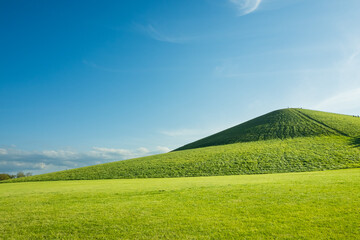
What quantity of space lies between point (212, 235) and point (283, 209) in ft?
16.8

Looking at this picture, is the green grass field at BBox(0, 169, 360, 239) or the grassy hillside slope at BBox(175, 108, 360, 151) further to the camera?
the grassy hillside slope at BBox(175, 108, 360, 151)

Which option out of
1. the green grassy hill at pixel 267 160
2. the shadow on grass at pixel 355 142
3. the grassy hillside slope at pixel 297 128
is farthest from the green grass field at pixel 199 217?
the grassy hillside slope at pixel 297 128

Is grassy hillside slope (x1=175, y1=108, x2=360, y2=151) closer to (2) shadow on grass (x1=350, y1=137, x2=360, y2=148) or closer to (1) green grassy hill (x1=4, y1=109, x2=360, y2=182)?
(1) green grassy hill (x1=4, y1=109, x2=360, y2=182)

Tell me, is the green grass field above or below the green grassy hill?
below

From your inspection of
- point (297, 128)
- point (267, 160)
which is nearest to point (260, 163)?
point (267, 160)

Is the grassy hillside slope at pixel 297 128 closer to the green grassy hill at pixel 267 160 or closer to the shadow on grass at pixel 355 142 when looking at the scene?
the green grassy hill at pixel 267 160

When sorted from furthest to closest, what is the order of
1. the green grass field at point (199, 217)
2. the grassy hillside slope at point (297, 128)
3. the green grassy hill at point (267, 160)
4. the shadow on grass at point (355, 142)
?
the grassy hillside slope at point (297, 128)
the shadow on grass at point (355, 142)
the green grassy hill at point (267, 160)
the green grass field at point (199, 217)

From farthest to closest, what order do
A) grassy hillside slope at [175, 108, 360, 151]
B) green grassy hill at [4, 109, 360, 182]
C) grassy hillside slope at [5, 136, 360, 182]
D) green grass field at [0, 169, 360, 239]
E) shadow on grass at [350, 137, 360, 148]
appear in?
1. grassy hillside slope at [175, 108, 360, 151]
2. shadow on grass at [350, 137, 360, 148]
3. green grassy hill at [4, 109, 360, 182]
4. grassy hillside slope at [5, 136, 360, 182]
5. green grass field at [0, 169, 360, 239]

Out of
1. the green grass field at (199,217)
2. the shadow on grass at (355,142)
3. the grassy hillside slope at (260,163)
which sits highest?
the shadow on grass at (355,142)

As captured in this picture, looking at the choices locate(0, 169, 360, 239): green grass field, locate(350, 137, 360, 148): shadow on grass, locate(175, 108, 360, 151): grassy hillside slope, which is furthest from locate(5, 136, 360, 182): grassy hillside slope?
locate(0, 169, 360, 239): green grass field

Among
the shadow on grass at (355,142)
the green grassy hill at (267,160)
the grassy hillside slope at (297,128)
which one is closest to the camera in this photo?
the green grassy hill at (267,160)

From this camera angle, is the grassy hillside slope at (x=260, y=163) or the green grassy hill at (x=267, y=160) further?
the green grassy hill at (x=267, y=160)

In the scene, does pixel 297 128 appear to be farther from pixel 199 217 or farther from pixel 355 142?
pixel 199 217

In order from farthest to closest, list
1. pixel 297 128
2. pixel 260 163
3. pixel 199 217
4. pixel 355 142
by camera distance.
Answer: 1. pixel 297 128
2. pixel 355 142
3. pixel 260 163
4. pixel 199 217
